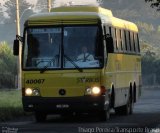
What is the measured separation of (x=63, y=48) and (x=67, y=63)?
491 mm

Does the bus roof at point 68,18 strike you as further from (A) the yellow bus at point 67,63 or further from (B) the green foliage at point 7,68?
(B) the green foliage at point 7,68

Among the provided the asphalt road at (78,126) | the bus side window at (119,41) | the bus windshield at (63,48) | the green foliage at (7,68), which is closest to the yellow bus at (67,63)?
the bus windshield at (63,48)

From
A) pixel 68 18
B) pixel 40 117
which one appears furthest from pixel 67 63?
pixel 40 117

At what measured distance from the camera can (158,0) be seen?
29.1 m

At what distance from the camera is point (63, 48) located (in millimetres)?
23953

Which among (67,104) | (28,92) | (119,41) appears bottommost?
(67,104)

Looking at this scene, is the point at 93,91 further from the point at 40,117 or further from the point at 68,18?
the point at 68,18

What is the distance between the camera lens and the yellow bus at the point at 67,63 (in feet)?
77.4

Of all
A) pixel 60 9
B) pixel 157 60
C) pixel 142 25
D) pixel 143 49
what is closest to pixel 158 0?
pixel 60 9

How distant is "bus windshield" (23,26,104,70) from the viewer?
23.8 metres

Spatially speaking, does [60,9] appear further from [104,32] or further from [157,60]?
[157,60]

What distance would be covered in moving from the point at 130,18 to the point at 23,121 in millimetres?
128112

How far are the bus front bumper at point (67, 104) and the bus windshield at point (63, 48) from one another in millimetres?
926

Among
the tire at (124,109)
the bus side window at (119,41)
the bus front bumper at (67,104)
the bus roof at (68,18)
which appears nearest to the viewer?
the bus front bumper at (67,104)
